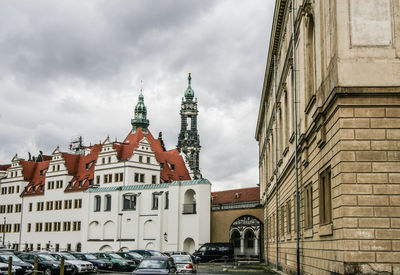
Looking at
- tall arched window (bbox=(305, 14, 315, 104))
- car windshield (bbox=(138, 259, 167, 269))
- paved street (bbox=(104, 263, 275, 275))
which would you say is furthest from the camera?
paved street (bbox=(104, 263, 275, 275))

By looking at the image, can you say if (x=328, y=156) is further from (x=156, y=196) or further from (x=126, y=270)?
(x=156, y=196)

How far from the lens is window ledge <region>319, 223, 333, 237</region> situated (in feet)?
54.2

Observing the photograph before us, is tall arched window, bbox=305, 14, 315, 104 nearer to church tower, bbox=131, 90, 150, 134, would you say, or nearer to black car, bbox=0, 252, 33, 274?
black car, bbox=0, 252, 33, 274

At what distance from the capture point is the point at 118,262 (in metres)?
42.0

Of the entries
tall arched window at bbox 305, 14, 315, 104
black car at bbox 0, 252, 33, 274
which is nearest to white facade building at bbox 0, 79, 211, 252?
black car at bbox 0, 252, 33, 274

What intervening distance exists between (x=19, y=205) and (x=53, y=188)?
9095 millimetres

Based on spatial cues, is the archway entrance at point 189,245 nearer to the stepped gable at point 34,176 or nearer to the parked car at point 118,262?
the parked car at point 118,262

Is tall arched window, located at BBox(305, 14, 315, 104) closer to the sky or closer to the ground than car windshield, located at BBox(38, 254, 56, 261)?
closer to the sky

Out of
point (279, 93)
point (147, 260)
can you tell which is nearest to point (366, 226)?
point (147, 260)

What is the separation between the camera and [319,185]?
1870 cm

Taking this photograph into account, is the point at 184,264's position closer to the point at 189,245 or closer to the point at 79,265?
the point at 79,265

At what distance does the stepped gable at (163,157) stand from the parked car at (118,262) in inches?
1341

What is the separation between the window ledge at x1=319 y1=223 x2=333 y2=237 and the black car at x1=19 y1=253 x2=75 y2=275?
805 inches

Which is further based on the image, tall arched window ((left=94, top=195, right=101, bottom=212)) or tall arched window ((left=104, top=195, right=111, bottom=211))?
tall arched window ((left=94, top=195, right=101, bottom=212))
